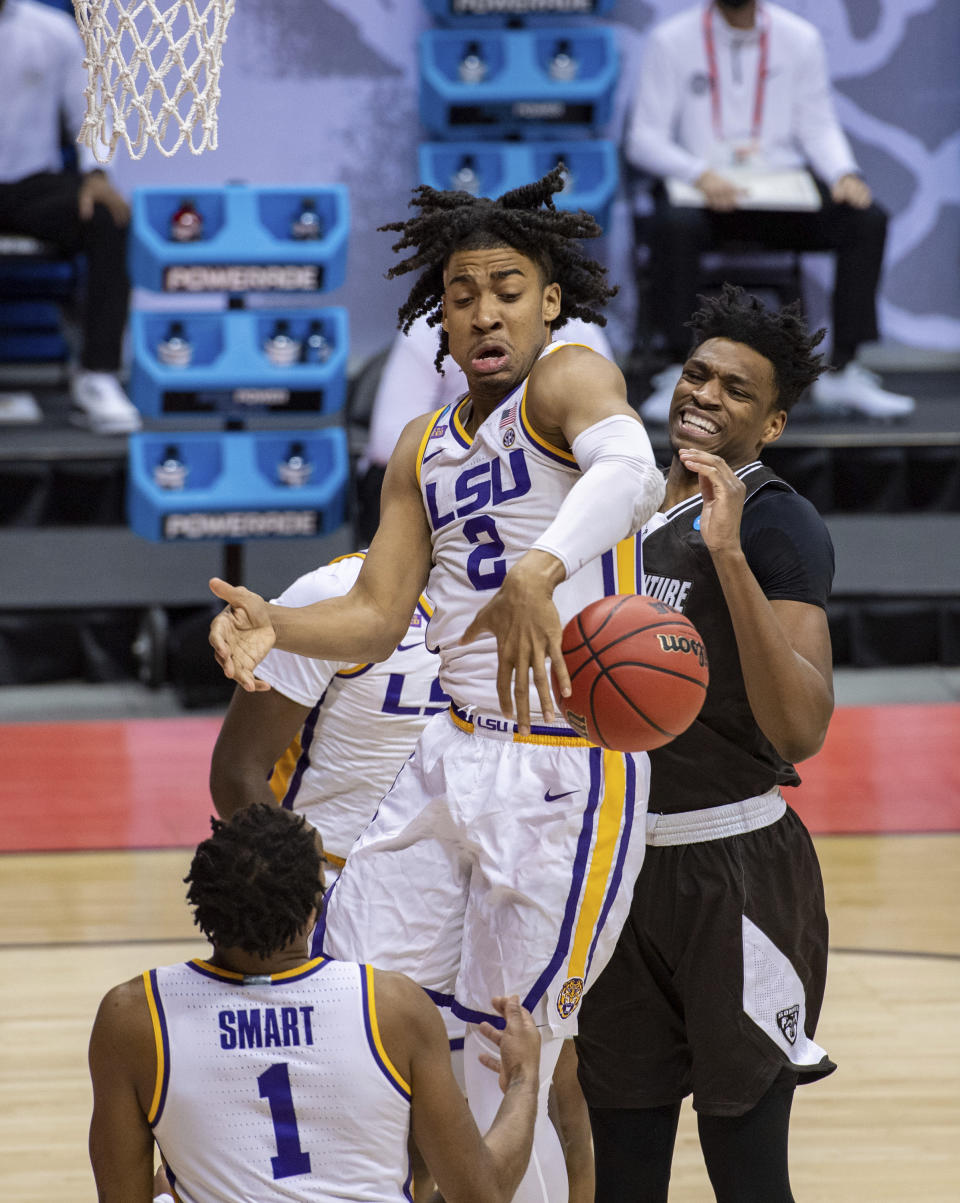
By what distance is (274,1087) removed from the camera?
2133mm

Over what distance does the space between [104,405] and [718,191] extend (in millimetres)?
3071

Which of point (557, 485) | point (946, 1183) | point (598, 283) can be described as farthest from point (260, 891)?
point (946, 1183)

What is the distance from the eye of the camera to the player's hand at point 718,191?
25.6 ft

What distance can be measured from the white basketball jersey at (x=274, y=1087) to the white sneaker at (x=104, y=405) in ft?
19.9

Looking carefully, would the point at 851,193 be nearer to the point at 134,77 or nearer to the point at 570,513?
the point at 134,77

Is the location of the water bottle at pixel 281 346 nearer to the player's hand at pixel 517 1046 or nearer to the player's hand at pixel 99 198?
the player's hand at pixel 99 198

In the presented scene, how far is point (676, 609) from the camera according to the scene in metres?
2.78

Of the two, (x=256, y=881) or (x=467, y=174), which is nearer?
(x=256, y=881)

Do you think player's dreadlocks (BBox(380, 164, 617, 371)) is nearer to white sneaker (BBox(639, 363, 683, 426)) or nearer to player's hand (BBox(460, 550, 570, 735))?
player's hand (BBox(460, 550, 570, 735))

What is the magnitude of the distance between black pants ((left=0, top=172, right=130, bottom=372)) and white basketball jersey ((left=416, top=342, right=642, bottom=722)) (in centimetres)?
527

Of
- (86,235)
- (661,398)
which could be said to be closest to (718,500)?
(661,398)

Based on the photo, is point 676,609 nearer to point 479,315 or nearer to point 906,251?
point 479,315

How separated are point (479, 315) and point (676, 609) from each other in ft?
1.92

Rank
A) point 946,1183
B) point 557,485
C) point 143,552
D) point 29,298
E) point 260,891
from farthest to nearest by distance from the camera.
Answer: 1. point 29,298
2. point 143,552
3. point 946,1183
4. point 557,485
5. point 260,891
